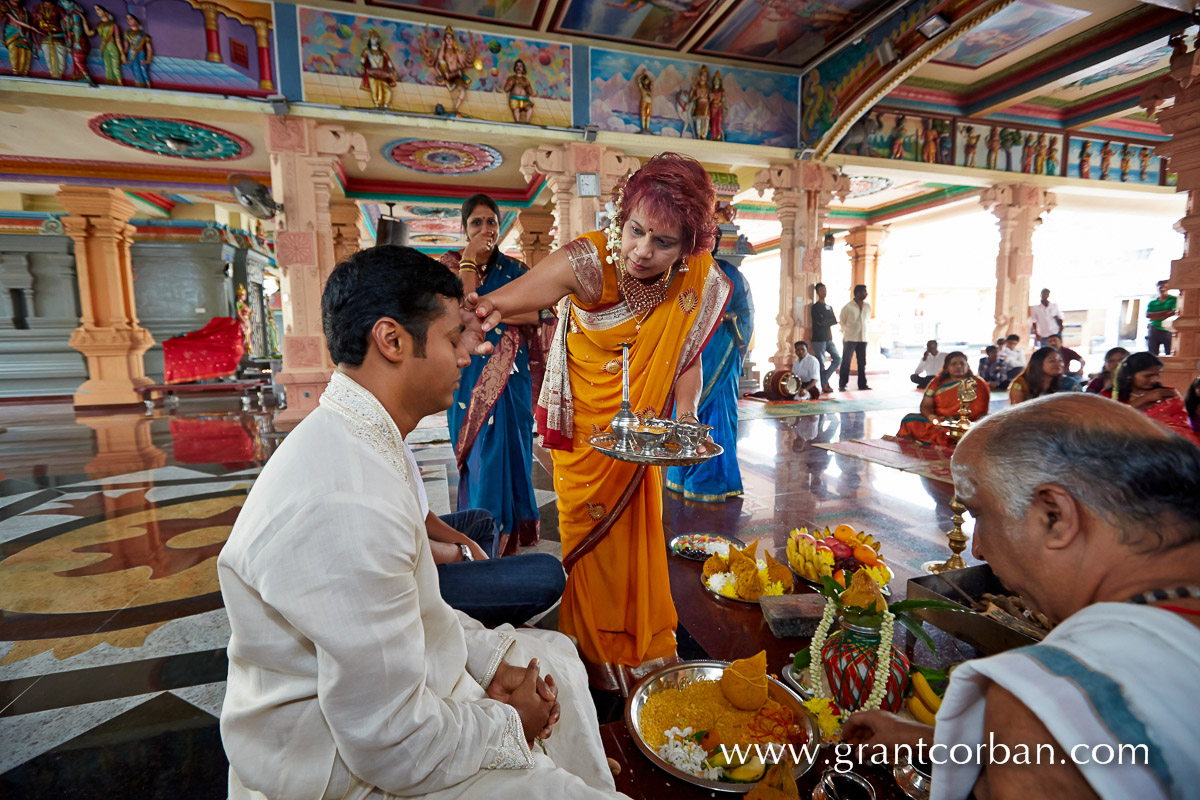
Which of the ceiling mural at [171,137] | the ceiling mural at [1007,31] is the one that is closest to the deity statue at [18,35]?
the ceiling mural at [171,137]

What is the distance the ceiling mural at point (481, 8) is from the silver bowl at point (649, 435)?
8.17 meters

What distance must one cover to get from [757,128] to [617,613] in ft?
32.2

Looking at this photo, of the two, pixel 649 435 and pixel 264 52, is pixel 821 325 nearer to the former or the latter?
pixel 264 52

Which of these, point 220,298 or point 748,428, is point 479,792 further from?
point 220,298

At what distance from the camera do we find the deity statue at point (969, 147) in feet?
37.2

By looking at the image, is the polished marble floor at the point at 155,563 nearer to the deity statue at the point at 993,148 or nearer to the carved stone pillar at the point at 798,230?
the carved stone pillar at the point at 798,230

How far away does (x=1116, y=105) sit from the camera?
10.9 meters

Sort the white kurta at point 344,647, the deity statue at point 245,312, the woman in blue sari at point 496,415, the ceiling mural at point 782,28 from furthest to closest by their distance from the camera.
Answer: the deity statue at point 245,312 < the ceiling mural at point 782,28 < the woman in blue sari at point 496,415 < the white kurta at point 344,647

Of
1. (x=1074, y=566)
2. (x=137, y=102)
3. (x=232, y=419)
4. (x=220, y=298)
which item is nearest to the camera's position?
(x=1074, y=566)

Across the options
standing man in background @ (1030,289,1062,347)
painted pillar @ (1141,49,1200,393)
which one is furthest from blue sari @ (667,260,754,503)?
standing man in background @ (1030,289,1062,347)

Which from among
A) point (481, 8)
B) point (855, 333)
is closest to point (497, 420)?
point (481, 8)

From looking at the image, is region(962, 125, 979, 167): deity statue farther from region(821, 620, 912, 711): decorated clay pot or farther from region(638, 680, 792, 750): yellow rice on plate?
region(638, 680, 792, 750): yellow rice on plate

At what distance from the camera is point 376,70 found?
302 inches

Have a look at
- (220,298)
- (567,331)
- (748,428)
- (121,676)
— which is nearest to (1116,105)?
(748,428)
